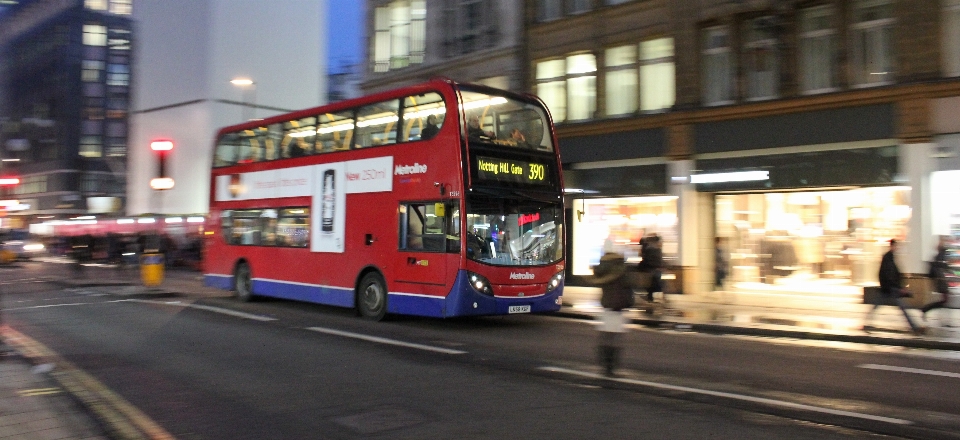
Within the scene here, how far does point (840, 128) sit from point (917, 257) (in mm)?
3360

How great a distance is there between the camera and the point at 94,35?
81000 millimetres

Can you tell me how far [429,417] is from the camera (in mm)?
6922

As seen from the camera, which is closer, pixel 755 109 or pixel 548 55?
pixel 755 109

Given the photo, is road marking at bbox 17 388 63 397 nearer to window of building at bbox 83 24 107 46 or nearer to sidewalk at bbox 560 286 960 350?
sidewalk at bbox 560 286 960 350

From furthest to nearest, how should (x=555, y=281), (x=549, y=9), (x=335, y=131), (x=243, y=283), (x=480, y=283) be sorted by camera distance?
(x=549, y=9) → (x=243, y=283) → (x=335, y=131) → (x=555, y=281) → (x=480, y=283)

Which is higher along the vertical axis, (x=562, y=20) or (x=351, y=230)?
(x=562, y=20)

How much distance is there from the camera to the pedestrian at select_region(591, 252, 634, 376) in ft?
28.8

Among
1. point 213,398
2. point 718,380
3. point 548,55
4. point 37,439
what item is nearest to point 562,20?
point 548,55

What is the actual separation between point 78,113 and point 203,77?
151ft

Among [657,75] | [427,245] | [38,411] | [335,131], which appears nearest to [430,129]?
[427,245]

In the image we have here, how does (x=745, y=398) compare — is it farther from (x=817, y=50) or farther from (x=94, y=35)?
(x=94, y=35)

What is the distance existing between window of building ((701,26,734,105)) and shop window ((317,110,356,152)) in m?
9.99

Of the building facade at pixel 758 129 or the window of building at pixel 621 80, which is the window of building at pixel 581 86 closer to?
the building facade at pixel 758 129

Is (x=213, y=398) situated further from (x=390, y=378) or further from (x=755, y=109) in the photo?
(x=755, y=109)
